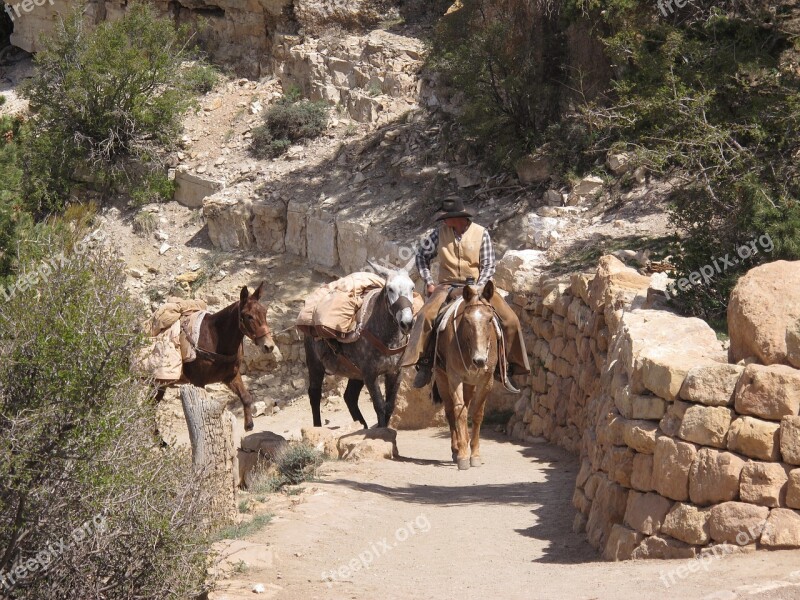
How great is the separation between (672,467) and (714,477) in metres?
0.31

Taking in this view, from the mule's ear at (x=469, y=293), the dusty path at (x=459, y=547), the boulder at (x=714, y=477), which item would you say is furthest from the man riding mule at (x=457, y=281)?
the boulder at (x=714, y=477)

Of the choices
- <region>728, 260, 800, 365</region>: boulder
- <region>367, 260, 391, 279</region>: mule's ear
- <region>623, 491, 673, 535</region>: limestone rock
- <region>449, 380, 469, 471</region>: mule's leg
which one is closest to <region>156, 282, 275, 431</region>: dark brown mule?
<region>367, 260, 391, 279</region>: mule's ear

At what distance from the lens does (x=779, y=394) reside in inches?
249

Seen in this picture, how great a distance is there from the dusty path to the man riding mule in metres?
1.20

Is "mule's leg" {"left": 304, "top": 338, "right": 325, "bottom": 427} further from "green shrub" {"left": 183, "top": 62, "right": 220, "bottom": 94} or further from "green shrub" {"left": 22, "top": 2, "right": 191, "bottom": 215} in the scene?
"green shrub" {"left": 183, "top": 62, "right": 220, "bottom": 94}

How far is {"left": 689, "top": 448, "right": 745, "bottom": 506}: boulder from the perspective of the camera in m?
6.38

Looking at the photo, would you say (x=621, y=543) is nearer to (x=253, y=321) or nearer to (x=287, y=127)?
(x=253, y=321)

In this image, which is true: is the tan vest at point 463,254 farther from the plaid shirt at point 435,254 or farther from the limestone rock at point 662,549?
the limestone rock at point 662,549

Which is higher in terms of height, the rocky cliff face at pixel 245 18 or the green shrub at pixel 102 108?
the rocky cliff face at pixel 245 18

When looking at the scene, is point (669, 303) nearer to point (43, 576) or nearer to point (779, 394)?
point (779, 394)

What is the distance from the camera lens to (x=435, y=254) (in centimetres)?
1155

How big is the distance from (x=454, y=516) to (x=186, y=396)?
257cm

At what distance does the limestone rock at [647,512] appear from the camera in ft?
22.2

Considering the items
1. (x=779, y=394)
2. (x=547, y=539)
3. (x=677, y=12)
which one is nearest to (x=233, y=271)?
(x=677, y=12)
